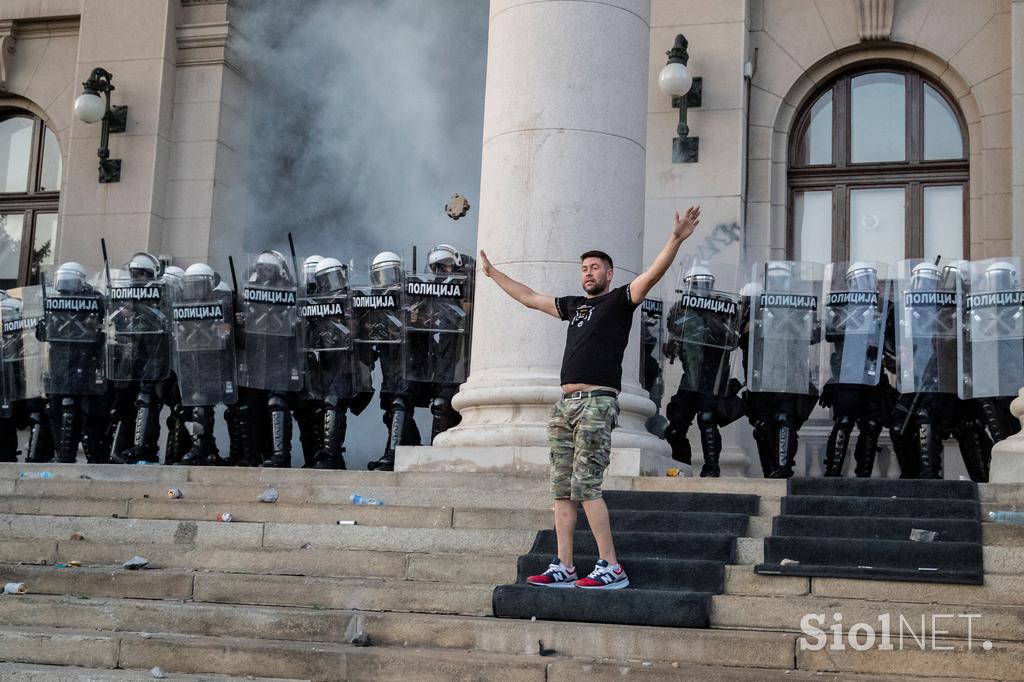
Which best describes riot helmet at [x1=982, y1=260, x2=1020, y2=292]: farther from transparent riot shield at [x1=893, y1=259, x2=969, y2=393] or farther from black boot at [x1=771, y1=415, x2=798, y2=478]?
black boot at [x1=771, y1=415, x2=798, y2=478]

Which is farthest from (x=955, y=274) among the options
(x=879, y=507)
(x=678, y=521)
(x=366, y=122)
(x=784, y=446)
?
(x=366, y=122)

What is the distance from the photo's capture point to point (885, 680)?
6.58m

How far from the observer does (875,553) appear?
7.91 meters

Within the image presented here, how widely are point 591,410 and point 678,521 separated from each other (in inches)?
49.6

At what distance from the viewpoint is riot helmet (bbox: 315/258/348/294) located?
12992 millimetres

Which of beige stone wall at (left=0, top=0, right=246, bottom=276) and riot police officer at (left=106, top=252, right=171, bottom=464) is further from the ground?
beige stone wall at (left=0, top=0, right=246, bottom=276)

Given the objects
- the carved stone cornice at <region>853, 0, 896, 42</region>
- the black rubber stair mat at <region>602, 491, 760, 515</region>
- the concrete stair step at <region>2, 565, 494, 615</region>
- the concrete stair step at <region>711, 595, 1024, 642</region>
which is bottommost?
the concrete stair step at <region>2, 565, 494, 615</region>

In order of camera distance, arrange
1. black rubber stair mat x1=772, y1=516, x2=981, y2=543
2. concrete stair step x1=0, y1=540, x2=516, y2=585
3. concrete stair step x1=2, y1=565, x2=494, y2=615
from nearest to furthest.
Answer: concrete stair step x1=2, y1=565, x2=494, y2=615, black rubber stair mat x1=772, y1=516, x2=981, y2=543, concrete stair step x1=0, y1=540, x2=516, y2=585

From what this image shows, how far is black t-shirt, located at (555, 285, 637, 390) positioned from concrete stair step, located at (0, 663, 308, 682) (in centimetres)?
231

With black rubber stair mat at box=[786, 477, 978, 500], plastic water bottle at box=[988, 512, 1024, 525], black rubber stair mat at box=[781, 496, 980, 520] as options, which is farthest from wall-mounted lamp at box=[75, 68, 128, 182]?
plastic water bottle at box=[988, 512, 1024, 525]

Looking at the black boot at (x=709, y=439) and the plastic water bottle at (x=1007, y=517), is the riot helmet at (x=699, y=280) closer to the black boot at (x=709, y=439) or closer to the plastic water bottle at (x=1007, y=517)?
the black boot at (x=709, y=439)

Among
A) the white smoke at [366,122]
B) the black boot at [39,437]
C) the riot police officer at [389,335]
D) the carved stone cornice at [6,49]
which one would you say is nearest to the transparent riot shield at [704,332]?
the riot police officer at [389,335]

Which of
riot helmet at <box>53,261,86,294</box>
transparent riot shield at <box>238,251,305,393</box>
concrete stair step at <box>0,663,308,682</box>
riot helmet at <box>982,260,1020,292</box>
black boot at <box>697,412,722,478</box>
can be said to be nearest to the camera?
concrete stair step at <box>0,663,308,682</box>

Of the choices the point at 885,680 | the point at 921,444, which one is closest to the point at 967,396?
the point at 921,444
